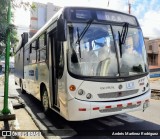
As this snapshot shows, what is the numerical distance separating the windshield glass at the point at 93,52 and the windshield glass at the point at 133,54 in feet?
0.77

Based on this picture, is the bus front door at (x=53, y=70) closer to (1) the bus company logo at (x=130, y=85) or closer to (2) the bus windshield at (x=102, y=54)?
(2) the bus windshield at (x=102, y=54)

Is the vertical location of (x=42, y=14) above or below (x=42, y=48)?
above

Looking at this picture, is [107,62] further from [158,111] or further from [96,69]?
[158,111]

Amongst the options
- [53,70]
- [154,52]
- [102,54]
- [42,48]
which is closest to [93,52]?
[102,54]

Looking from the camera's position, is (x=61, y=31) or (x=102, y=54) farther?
(x=102, y=54)

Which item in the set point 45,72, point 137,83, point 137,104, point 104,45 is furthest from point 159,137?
point 45,72

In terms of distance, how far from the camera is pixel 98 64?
654 centimetres

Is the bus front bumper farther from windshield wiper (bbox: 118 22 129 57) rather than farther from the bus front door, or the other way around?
the bus front door

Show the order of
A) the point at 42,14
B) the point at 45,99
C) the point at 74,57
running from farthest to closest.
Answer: the point at 42,14 → the point at 45,99 → the point at 74,57

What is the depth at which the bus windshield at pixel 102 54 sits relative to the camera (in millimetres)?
6410

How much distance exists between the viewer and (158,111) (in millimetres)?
9430

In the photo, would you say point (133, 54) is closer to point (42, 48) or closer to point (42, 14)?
point (42, 48)

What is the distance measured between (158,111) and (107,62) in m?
3.85

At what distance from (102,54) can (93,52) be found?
24 centimetres
